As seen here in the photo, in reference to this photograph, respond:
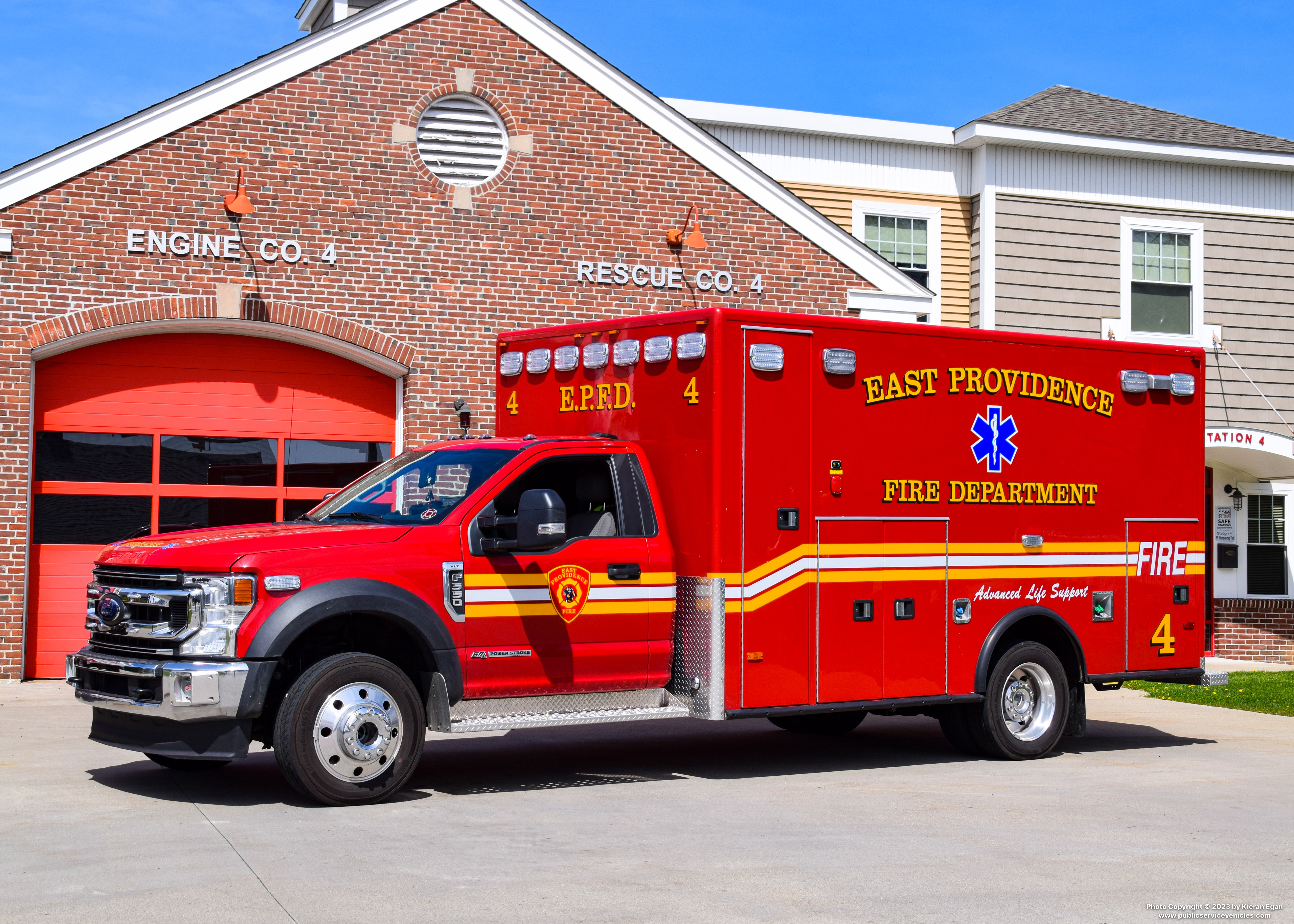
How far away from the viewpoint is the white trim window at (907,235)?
65.9ft

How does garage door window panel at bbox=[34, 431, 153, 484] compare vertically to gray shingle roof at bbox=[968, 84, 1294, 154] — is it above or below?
below

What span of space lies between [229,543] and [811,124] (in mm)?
13191

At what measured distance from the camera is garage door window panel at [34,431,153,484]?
14.7 meters

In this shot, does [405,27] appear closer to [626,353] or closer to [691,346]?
[626,353]

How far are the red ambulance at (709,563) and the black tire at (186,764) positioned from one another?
0.06 meters

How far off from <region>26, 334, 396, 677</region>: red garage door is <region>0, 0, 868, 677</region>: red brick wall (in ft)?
1.25

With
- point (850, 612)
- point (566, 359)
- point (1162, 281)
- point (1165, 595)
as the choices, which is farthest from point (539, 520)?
point (1162, 281)

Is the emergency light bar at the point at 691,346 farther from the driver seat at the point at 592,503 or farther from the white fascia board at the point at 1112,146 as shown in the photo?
the white fascia board at the point at 1112,146

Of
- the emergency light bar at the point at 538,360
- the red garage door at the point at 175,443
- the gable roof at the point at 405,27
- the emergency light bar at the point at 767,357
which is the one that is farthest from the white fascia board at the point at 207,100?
the emergency light bar at the point at 767,357

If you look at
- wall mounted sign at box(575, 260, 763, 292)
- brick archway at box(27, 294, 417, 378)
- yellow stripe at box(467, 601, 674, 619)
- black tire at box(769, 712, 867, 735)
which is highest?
wall mounted sign at box(575, 260, 763, 292)

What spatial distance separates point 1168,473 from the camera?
11.5 metres

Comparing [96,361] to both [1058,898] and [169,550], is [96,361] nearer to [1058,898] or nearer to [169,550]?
[169,550]

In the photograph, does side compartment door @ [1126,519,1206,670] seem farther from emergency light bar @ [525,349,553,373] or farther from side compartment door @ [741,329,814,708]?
emergency light bar @ [525,349,553,373]

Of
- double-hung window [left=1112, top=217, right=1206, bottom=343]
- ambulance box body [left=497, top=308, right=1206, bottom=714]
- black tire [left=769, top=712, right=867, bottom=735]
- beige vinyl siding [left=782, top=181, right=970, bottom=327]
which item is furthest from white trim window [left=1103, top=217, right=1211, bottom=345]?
black tire [left=769, top=712, right=867, bottom=735]
